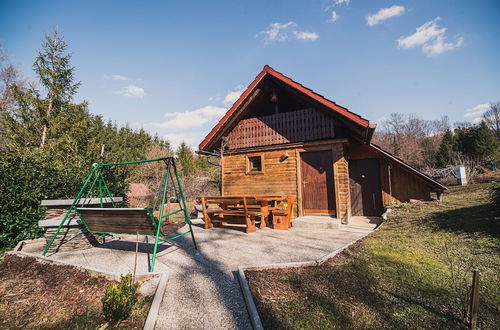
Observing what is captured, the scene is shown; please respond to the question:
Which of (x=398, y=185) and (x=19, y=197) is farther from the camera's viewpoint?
(x=398, y=185)

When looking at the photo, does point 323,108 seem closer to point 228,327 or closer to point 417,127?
point 228,327

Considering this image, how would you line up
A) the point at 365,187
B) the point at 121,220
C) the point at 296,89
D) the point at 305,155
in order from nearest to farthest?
the point at 121,220, the point at 296,89, the point at 305,155, the point at 365,187

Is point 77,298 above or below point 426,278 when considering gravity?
below

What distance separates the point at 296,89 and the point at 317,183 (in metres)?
3.90

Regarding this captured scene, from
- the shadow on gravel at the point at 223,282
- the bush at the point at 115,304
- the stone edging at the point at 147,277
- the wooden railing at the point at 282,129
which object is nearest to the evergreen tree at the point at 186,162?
the wooden railing at the point at 282,129

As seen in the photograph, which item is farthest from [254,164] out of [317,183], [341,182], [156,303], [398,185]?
[156,303]

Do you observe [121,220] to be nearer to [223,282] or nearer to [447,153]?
[223,282]

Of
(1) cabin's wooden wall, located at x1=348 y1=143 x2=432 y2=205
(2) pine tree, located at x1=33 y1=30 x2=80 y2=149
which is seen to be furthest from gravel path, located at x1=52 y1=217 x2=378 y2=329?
(2) pine tree, located at x1=33 y1=30 x2=80 y2=149

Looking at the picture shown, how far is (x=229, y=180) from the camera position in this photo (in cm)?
1100

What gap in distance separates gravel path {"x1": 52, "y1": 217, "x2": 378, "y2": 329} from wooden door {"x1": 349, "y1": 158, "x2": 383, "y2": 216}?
326cm

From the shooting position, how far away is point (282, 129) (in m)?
9.90

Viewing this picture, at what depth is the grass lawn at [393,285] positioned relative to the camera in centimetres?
240

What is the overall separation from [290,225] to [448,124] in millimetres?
46736

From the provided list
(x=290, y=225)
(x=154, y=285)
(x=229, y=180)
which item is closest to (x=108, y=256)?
(x=154, y=285)
